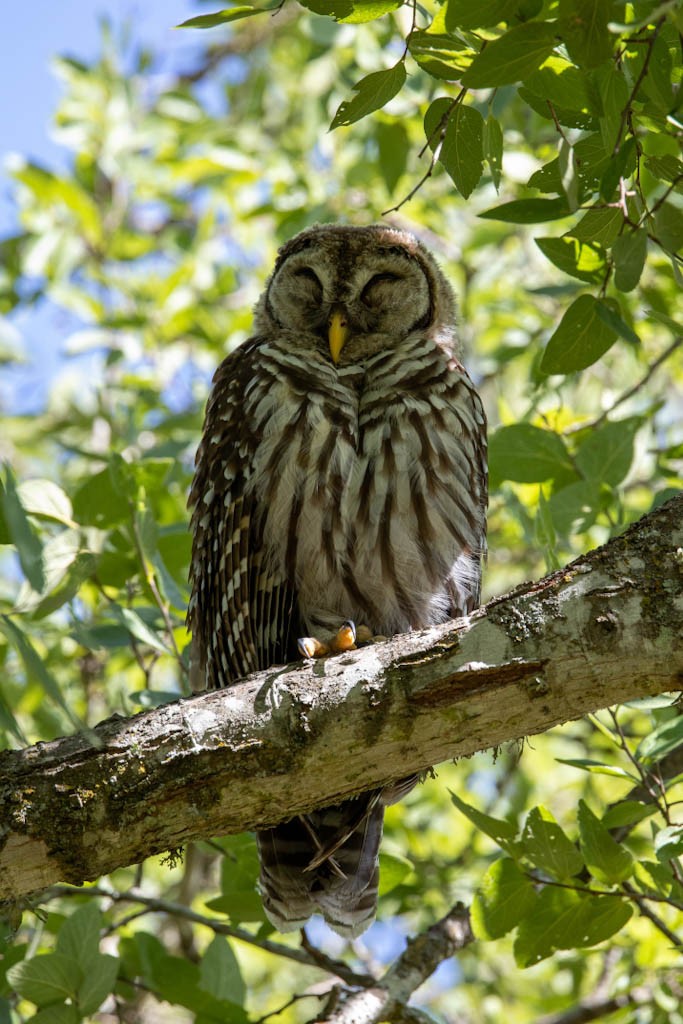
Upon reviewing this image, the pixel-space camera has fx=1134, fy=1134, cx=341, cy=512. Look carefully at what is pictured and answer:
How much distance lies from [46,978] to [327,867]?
0.85 metres

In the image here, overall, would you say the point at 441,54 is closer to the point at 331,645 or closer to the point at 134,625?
the point at 331,645

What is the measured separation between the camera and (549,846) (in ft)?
8.29

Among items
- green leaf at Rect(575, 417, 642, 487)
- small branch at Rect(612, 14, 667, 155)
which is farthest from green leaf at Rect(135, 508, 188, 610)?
small branch at Rect(612, 14, 667, 155)

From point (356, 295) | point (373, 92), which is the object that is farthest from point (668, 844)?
point (356, 295)

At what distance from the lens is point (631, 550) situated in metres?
2.06

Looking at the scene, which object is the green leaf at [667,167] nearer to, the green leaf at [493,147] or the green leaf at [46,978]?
the green leaf at [493,147]

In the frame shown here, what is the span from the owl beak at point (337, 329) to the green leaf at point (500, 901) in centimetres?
148

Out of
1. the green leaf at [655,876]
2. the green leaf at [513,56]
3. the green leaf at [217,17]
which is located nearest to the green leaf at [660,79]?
the green leaf at [513,56]

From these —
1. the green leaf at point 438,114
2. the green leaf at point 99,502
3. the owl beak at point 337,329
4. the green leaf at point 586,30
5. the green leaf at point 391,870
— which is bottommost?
the green leaf at point 391,870

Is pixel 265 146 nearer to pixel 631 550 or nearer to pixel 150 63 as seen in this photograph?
pixel 150 63

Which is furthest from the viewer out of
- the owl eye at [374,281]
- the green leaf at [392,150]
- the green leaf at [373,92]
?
the green leaf at [392,150]

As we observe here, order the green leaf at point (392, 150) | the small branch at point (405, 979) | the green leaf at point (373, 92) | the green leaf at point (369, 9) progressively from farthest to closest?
the green leaf at point (392, 150)
the small branch at point (405, 979)
the green leaf at point (373, 92)
the green leaf at point (369, 9)

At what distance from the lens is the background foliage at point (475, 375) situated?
1968 mm

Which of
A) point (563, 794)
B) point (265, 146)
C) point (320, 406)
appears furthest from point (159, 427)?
point (563, 794)
